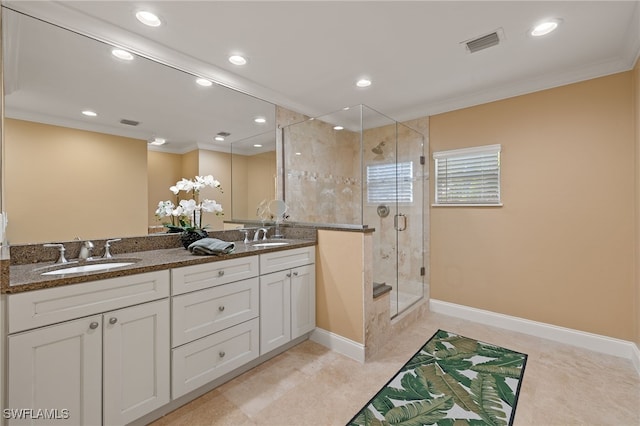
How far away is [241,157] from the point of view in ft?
9.06

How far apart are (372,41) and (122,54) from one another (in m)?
1.72

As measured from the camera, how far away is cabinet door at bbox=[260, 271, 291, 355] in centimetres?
213

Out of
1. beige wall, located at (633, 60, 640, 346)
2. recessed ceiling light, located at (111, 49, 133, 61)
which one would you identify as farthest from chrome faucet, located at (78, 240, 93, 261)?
beige wall, located at (633, 60, 640, 346)

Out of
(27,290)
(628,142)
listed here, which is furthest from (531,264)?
(27,290)

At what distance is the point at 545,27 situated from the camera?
1871 mm

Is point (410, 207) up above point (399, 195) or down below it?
below

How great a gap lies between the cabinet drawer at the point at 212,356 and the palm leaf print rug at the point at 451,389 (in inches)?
33.5

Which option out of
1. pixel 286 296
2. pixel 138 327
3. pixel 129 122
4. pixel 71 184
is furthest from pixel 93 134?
pixel 286 296

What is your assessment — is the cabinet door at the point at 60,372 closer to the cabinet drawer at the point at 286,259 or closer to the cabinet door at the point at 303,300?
the cabinet drawer at the point at 286,259

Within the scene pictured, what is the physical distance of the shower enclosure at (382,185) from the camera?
3260 millimetres

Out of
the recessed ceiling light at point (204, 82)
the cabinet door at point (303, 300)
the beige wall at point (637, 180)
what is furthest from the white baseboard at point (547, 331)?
the recessed ceiling light at point (204, 82)

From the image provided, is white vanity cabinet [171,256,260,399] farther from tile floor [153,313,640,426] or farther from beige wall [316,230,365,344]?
beige wall [316,230,365,344]

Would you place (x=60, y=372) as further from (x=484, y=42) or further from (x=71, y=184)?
(x=484, y=42)

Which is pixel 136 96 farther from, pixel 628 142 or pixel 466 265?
pixel 628 142
